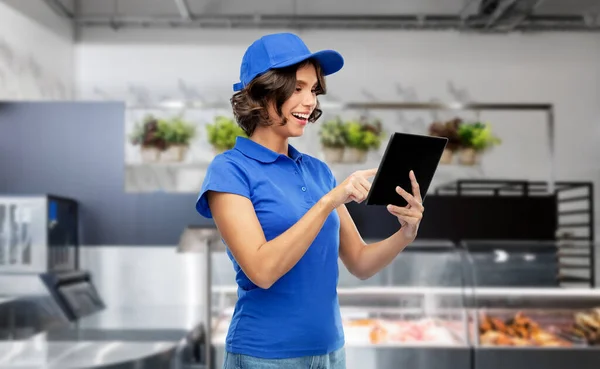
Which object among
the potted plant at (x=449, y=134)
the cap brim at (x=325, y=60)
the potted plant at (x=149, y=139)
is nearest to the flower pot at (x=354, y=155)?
the potted plant at (x=449, y=134)

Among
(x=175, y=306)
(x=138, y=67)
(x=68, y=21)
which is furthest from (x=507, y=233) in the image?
(x=68, y=21)

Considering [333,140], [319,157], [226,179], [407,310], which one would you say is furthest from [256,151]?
[319,157]

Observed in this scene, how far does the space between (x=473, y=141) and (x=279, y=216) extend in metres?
3.70

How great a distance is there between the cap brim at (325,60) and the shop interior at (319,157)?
196cm

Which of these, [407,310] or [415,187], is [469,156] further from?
[415,187]

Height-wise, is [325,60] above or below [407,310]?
above

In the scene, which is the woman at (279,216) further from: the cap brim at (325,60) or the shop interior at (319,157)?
the shop interior at (319,157)

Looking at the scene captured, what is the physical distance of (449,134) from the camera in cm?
495

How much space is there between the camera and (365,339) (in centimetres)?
384

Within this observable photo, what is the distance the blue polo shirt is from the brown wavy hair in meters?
0.07

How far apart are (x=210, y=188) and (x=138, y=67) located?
7616mm

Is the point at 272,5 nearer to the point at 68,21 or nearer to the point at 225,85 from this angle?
the point at 225,85

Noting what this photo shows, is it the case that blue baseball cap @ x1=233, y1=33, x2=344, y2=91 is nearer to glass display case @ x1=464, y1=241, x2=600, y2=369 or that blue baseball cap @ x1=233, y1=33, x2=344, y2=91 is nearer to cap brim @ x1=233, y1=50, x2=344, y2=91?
cap brim @ x1=233, y1=50, x2=344, y2=91

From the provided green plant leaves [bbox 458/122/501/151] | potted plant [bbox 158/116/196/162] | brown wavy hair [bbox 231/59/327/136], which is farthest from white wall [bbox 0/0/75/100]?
brown wavy hair [bbox 231/59/327/136]
